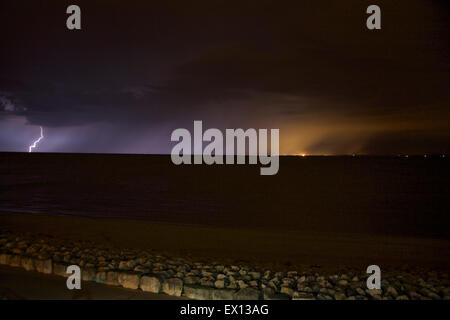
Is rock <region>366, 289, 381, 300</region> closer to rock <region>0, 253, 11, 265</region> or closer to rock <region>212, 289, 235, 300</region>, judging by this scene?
rock <region>212, 289, 235, 300</region>

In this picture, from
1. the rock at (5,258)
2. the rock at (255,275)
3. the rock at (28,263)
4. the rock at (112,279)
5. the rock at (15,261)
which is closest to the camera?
the rock at (112,279)

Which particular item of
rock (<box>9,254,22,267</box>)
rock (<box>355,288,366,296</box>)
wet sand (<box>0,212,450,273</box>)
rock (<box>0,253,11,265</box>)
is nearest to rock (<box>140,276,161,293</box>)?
rock (<box>9,254,22,267</box>)

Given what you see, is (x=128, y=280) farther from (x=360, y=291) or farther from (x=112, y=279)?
(x=360, y=291)

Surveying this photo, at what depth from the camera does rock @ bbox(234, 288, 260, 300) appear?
4848mm

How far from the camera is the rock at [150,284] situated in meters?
5.11

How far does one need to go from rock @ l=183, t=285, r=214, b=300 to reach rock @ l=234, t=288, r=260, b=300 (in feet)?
1.32

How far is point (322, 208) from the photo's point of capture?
20.6 meters

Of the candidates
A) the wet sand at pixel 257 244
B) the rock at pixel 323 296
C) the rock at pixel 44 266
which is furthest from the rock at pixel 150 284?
the wet sand at pixel 257 244

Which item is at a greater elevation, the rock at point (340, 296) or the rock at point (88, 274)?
the rock at point (88, 274)

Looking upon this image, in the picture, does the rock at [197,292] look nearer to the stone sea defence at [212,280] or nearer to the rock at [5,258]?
the stone sea defence at [212,280]

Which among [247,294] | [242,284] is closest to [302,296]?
[247,294]

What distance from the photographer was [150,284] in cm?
517

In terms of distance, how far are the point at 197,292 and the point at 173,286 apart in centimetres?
39

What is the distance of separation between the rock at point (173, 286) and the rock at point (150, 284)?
0.31 feet
